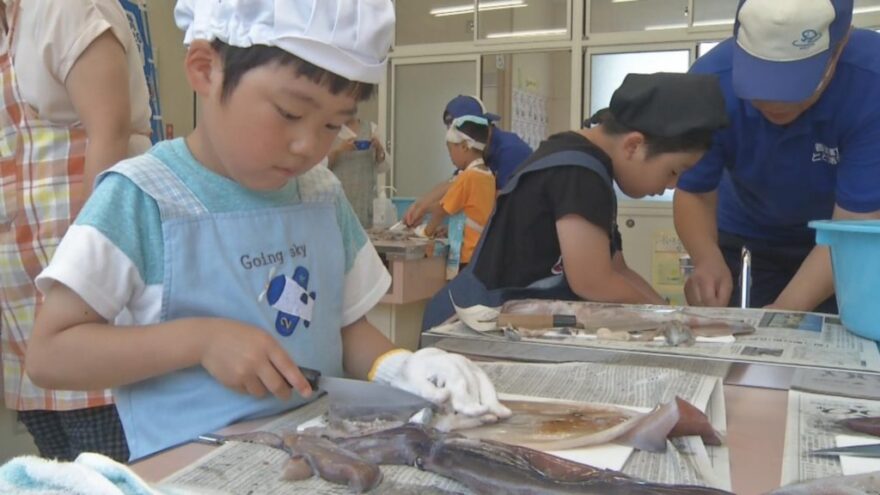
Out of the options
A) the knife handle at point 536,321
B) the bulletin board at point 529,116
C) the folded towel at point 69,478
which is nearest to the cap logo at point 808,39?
the knife handle at point 536,321

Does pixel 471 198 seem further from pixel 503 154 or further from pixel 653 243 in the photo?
pixel 653 243

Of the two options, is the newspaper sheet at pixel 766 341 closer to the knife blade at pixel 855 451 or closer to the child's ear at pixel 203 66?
the knife blade at pixel 855 451

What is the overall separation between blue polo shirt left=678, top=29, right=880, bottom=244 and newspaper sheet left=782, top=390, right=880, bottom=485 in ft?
2.70

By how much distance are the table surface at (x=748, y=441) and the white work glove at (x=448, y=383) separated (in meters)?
0.17

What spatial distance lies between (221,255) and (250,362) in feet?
0.61

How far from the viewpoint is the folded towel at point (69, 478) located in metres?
0.51

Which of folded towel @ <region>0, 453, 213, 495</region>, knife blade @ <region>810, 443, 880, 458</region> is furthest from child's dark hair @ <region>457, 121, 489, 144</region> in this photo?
folded towel @ <region>0, 453, 213, 495</region>

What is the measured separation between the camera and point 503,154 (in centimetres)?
412

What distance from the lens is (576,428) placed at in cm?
79

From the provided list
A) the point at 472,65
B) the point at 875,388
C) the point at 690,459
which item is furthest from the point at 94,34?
the point at 472,65

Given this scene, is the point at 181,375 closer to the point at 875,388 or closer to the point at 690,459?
the point at 690,459

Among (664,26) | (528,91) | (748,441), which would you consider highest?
(664,26)

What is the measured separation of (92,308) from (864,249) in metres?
1.10

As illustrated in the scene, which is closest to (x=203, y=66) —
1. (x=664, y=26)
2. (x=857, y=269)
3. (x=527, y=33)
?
(x=857, y=269)
